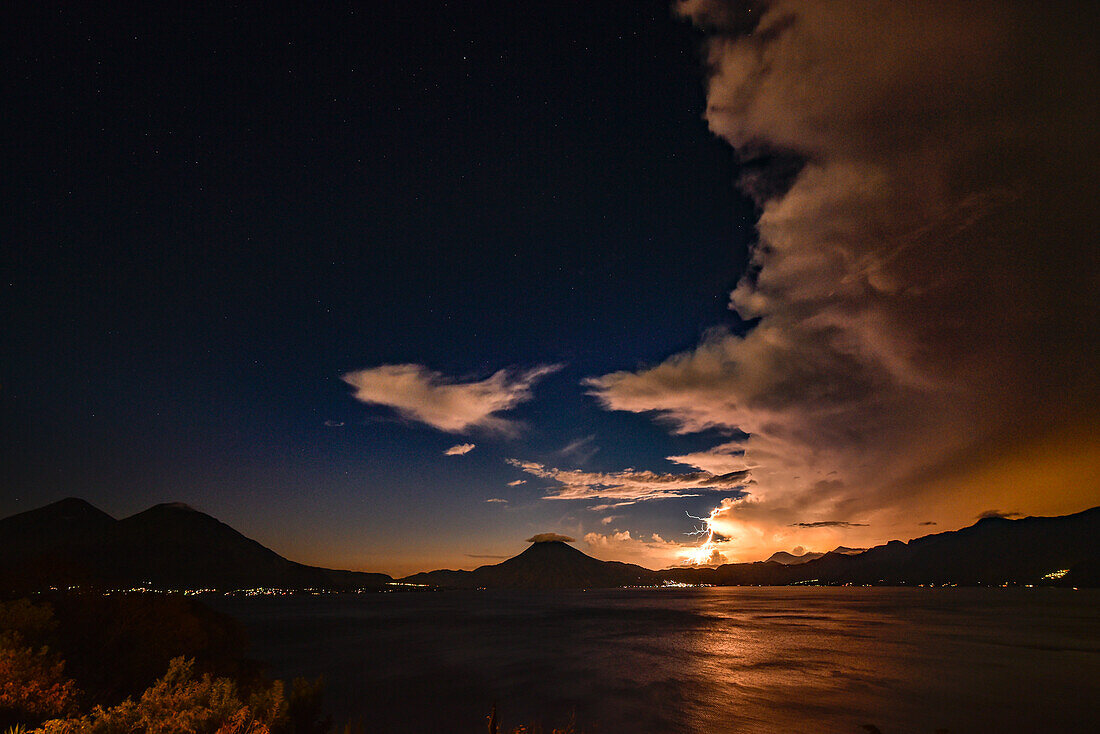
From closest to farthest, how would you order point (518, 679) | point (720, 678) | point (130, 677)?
point (130, 677), point (720, 678), point (518, 679)

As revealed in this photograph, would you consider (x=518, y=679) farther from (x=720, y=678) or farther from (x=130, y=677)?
(x=130, y=677)

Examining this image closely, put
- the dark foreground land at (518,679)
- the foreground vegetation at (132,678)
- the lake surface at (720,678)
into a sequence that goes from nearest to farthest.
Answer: the foreground vegetation at (132,678) → the dark foreground land at (518,679) → the lake surface at (720,678)

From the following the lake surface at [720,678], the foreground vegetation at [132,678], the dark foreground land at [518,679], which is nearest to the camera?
the foreground vegetation at [132,678]

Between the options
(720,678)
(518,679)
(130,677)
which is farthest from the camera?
(518,679)

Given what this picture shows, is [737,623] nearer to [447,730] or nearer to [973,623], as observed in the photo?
[973,623]

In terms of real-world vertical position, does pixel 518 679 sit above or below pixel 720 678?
below

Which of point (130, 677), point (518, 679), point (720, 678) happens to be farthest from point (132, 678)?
point (720, 678)

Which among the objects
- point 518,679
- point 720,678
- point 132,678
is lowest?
point 518,679

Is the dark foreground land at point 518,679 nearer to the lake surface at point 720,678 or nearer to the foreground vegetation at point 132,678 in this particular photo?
the foreground vegetation at point 132,678

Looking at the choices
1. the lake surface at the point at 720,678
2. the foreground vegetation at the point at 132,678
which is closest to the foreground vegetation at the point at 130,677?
the foreground vegetation at the point at 132,678

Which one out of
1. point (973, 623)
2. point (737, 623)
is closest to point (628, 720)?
point (737, 623)

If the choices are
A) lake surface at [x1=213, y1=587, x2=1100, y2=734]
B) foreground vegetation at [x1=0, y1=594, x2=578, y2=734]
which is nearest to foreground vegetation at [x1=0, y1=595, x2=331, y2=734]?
foreground vegetation at [x1=0, y1=594, x2=578, y2=734]

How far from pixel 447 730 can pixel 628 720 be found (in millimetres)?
10419

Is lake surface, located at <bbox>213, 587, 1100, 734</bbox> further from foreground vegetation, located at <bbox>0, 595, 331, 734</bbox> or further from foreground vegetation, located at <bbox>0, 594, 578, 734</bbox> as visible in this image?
foreground vegetation, located at <bbox>0, 595, 331, 734</bbox>
